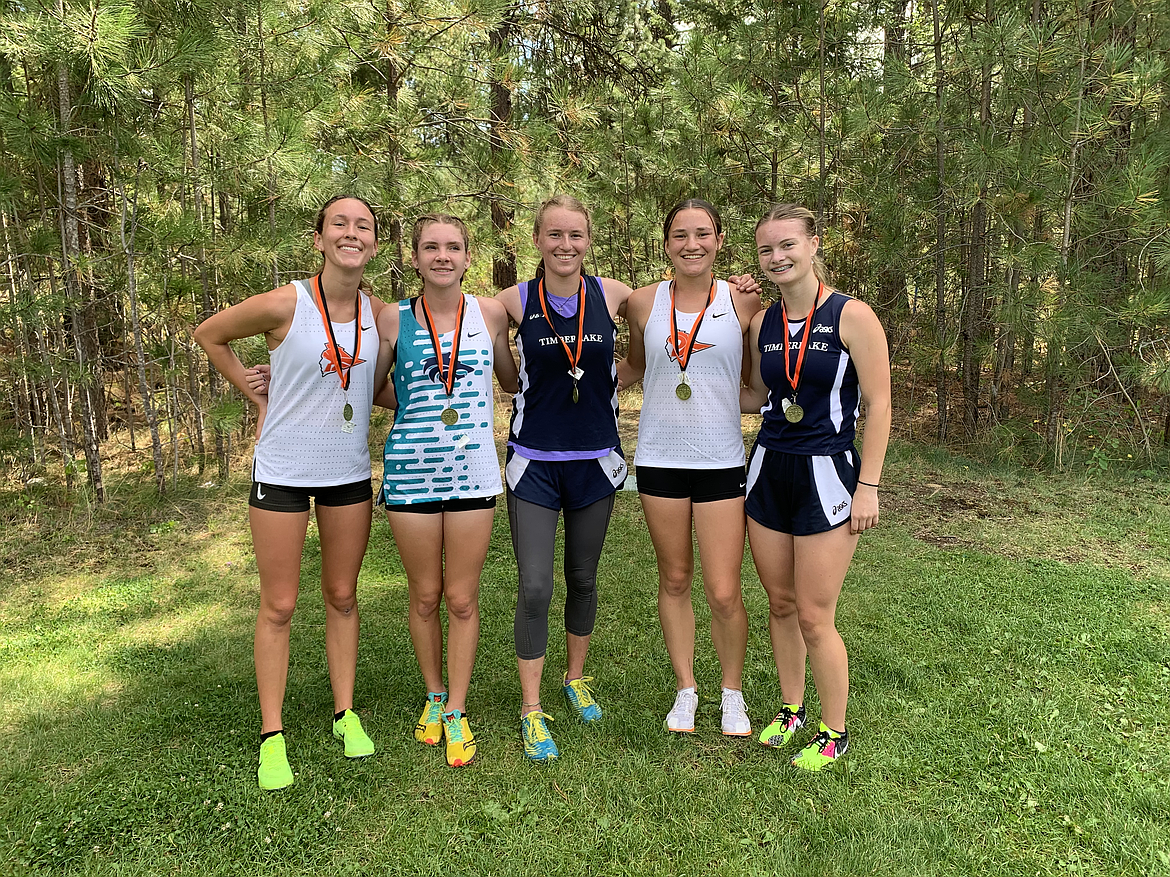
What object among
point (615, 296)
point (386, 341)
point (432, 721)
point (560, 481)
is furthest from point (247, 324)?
point (432, 721)

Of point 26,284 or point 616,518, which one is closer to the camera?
point 26,284

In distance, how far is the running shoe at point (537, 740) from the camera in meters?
2.57

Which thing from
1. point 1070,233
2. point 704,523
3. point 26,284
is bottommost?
point 704,523

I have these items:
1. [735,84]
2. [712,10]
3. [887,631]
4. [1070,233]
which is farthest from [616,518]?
[712,10]

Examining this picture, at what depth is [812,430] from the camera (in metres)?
2.32

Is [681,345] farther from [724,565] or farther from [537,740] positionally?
[537,740]

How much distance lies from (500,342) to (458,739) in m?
1.42

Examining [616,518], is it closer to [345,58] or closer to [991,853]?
[991,853]

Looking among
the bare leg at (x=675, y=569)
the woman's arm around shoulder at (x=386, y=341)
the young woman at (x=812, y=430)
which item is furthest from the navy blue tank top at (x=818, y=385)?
the woman's arm around shoulder at (x=386, y=341)

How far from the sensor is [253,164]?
4.76 meters

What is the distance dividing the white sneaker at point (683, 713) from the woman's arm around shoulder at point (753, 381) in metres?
1.10

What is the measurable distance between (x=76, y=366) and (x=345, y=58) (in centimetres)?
282

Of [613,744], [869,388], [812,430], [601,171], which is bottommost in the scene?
[613,744]

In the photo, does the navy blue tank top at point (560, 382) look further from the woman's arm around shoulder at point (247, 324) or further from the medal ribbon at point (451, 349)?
the woman's arm around shoulder at point (247, 324)
